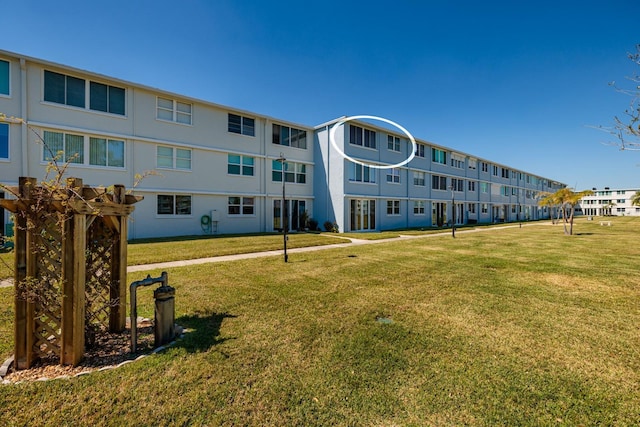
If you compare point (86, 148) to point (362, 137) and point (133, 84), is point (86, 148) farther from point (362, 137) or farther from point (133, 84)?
point (362, 137)

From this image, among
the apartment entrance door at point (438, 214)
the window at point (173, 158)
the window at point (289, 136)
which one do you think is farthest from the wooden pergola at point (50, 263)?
the apartment entrance door at point (438, 214)

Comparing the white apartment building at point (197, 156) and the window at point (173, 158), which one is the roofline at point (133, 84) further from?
the window at point (173, 158)

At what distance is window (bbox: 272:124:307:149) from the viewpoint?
20641 millimetres

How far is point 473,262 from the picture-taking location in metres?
9.27

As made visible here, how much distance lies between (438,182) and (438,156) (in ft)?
8.92

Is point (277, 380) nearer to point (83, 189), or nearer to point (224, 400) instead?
point (224, 400)

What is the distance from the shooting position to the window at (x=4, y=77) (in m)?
12.3

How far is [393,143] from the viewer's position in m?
24.5

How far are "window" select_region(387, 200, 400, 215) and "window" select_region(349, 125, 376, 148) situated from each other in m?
4.98

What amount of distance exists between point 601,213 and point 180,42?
118798 millimetres

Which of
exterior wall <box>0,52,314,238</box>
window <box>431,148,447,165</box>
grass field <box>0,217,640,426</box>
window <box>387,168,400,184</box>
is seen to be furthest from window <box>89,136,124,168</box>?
window <box>431,148,447,165</box>

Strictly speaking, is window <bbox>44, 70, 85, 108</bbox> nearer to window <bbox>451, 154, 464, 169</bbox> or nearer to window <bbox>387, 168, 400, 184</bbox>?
window <bbox>387, 168, 400, 184</bbox>

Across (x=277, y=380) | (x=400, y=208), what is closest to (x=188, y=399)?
(x=277, y=380)

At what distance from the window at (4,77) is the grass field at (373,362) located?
12.1 metres
